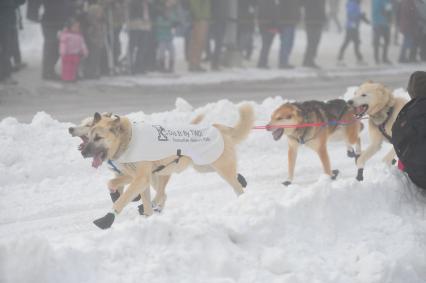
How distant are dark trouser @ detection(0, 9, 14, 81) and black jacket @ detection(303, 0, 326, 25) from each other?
23.7 feet

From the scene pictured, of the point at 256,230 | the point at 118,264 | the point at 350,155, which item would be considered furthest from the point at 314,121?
the point at 118,264

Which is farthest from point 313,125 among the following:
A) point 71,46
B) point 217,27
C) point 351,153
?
point 217,27

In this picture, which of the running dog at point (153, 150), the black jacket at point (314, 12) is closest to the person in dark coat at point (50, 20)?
the black jacket at point (314, 12)

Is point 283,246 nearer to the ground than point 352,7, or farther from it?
nearer to the ground

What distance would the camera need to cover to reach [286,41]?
16.5 meters

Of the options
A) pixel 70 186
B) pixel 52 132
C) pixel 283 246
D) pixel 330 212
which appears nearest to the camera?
pixel 283 246

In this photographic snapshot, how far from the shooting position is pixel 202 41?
15266mm

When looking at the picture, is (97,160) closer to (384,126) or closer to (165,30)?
(384,126)

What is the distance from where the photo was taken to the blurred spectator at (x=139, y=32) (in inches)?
546

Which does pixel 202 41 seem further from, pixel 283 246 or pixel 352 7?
pixel 283 246

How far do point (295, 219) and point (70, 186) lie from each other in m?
3.34

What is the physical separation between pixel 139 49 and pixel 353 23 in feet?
21.7

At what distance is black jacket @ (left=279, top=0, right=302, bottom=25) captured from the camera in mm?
15844

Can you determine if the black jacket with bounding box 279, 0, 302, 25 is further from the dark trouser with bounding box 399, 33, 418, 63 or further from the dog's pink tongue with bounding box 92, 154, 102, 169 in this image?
the dog's pink tongue with bounding box 92, 154, 102, 169
